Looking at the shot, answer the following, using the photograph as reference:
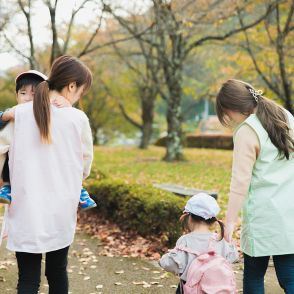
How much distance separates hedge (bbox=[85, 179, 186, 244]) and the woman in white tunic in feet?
8.46

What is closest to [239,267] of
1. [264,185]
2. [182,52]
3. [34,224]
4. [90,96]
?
[264,185]

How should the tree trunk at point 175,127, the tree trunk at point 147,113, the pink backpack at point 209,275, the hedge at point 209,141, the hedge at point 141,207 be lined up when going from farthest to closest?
the hedge at point 209,141 < the tree trunk at point 147,113 < the tree trunk at point 175,127 < the hedge at point 141,207 < the pink backpack at point 209,275

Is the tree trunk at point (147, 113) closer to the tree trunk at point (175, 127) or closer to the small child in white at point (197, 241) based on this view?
the tree trunk at point (175, 127)

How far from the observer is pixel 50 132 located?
2.49m

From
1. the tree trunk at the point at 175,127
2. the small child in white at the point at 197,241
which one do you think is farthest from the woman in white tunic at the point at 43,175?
the tree trunk at the point at 175,127

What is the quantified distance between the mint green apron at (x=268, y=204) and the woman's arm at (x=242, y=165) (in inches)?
1.6

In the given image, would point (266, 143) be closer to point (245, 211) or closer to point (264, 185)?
point (264, 185)

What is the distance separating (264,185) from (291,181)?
172 millimetres

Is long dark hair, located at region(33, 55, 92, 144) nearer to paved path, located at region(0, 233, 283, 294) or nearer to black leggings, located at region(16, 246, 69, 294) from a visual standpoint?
black leggings, located at region(16, 246, 69, 294)

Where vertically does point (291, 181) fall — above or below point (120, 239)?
above

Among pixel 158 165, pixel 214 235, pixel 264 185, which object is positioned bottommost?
pixel 158 165

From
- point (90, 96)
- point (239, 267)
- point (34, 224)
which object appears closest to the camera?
point (34, 224)

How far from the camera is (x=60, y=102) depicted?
2.58 m

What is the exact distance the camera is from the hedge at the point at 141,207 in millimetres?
5133
